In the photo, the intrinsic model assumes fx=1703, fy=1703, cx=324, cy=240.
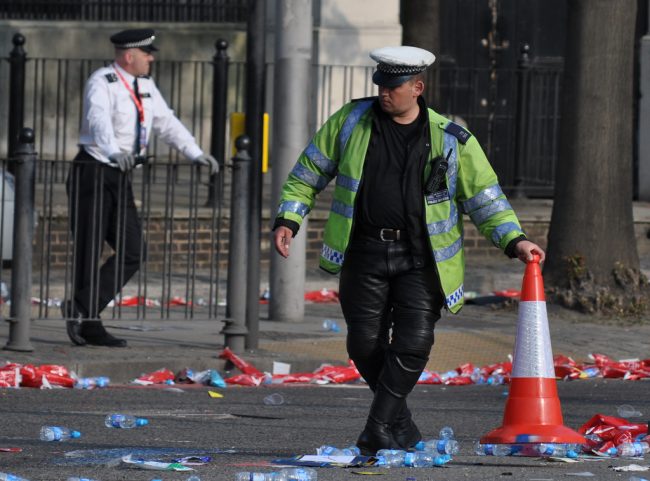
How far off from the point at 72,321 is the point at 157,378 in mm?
844

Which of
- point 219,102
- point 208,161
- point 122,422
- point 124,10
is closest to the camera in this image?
point 122,422

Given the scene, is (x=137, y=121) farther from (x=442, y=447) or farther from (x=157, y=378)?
(x=442, y=447)

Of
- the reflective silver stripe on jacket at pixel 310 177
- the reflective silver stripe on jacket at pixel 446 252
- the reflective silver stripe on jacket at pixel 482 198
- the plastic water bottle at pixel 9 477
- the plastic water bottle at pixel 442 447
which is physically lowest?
the plastic water bottle at pixel 442 447

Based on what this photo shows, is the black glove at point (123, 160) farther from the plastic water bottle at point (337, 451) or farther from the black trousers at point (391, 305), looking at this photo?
the plastic water bottle at point (337, 451)

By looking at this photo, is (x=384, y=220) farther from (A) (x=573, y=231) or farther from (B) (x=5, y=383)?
(A) (x=573, y=231)

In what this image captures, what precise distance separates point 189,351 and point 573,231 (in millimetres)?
3624

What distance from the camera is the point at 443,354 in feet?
34.9

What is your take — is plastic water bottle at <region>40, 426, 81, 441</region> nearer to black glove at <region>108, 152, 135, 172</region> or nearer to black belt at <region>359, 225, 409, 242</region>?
black belt at <region>359, 225, 409, 242</region>

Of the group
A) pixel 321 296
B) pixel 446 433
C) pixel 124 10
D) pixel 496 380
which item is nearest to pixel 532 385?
pixel 446 433

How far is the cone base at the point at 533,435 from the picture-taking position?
6.83 m

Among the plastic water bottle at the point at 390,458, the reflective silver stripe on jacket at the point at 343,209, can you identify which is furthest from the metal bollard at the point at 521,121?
the plastic water bottle at the point at 390,458

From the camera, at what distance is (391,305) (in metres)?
6.87

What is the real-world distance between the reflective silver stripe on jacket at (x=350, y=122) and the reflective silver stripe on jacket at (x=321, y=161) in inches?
3.4

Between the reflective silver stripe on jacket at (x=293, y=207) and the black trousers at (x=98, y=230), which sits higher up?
the reflective silver stripe on jacket at (x=293, y=207)
